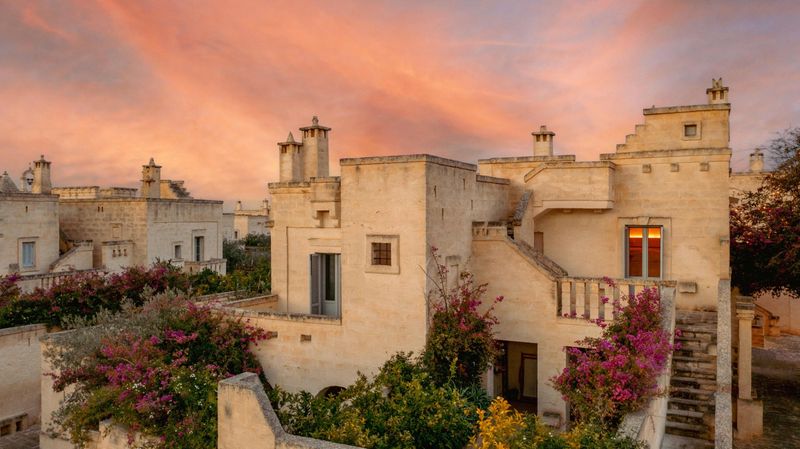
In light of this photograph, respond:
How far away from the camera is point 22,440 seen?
1402cm

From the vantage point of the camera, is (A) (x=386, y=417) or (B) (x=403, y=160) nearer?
(A) (x=386, y=417)

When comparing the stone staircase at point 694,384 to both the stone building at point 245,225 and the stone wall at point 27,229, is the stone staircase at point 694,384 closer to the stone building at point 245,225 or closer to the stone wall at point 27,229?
the stone wall at point 27,229

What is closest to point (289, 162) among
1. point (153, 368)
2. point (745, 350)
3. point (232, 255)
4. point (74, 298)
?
point (153, 368)

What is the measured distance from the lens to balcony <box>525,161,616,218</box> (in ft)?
48.3

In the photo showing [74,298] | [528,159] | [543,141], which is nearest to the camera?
[74,298]

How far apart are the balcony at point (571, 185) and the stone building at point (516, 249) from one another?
0.12ft

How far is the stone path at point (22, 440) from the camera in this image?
1362cm

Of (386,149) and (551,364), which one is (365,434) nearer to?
(551,364)

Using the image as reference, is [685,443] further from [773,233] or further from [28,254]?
[28,254]

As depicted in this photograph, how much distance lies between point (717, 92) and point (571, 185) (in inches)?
264

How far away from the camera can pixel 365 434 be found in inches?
326

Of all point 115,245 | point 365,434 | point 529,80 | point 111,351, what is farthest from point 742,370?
point 115,245

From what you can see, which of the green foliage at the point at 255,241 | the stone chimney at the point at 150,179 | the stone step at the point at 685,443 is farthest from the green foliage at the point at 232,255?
the stone step at the point at 685,443

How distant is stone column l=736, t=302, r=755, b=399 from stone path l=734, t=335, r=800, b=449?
3.35 ft
